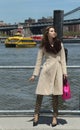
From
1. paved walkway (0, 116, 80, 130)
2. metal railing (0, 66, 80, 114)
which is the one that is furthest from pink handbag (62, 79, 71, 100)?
metal railing (0, 66, 80, 114)

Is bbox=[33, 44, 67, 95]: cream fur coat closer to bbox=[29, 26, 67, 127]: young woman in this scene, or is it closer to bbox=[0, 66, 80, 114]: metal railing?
bbox=[29, 26, 67, 127]: young woman

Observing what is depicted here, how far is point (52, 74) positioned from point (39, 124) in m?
0.85

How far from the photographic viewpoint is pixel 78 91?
7.98 m

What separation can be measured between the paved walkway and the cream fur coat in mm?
540

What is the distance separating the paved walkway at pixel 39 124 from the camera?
6.86 metres

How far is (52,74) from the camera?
6762mm

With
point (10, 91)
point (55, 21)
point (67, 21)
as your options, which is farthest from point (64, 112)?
point (67, 21)

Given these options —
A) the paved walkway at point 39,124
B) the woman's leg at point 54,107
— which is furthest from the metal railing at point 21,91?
the woman's leg at point 54,107

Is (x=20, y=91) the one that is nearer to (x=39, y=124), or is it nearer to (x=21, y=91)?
(x=21, y=91)

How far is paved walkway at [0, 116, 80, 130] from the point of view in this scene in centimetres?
686

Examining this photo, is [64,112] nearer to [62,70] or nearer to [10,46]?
[62,70]

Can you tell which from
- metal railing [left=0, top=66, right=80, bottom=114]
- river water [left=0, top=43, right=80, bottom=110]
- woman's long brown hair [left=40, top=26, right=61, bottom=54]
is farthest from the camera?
river water [left=0, top=43, right=80, bottom=110]

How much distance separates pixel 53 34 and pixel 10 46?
3766 inches

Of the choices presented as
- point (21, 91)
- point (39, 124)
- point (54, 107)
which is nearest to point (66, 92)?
point (54, 107)
